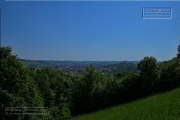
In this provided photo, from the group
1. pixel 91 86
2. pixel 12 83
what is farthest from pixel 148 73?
pixel 12 83

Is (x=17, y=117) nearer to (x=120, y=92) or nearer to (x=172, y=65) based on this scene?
(x=120, y=92)

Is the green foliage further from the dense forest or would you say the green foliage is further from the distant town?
the distant town

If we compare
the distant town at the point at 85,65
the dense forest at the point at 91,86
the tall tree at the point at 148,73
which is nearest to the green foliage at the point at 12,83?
the dense forest at the point at 91,86

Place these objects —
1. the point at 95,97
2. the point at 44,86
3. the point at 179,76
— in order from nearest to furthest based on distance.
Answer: the point at 179,76 → the point at 95,97 → the point at 44,86

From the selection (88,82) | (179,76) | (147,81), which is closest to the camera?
(179,76)

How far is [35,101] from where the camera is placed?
30.9m

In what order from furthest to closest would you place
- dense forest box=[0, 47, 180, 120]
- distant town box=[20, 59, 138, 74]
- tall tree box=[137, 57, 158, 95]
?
1. distant town box=[20, 59, 138, 74]
2. tall tree box=[137, 57, 158, 95]
3. dense forest box=[0, 47, 180, 120]

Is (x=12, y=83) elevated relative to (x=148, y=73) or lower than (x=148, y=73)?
lower

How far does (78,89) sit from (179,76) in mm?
14954

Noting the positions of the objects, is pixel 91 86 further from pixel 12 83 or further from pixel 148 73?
pixel 12 83

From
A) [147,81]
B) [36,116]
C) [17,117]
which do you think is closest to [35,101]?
[36,116]

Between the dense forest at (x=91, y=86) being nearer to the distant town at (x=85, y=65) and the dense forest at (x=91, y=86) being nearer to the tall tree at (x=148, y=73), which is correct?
the tall tree at (x=148, y=73)

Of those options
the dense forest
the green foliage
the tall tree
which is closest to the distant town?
the dense forest

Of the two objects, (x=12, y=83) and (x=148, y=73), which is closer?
(x=12, y=83)
